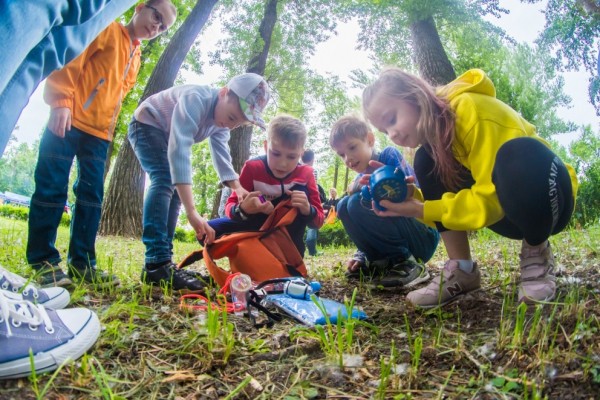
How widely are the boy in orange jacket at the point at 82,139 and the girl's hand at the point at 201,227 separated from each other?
473 millimetres

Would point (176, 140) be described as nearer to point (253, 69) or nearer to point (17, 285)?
point (17, 285)

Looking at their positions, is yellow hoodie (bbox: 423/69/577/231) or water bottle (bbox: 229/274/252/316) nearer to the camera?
yellow hoodie (bbox: 423/69/577/231)

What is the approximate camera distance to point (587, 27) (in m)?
8.18

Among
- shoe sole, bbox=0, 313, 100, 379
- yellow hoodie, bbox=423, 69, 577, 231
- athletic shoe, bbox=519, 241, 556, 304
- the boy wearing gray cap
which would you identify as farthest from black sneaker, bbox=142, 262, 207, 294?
athletic shoe, bbox=519, 241, 556, 304

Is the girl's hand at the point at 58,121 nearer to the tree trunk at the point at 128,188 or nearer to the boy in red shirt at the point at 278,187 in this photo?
the boy in red shirt at the point at 278,187

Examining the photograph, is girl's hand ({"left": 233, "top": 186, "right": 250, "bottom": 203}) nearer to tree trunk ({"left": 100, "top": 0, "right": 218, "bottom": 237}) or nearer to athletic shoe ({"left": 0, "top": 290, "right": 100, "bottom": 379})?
athletic shoe ({"left": 0, "top": 290, "right": 100, "bottom": 379})

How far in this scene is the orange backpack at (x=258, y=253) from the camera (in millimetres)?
2287

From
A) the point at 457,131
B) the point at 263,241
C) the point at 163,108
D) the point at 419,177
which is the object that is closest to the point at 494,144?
the point at 457,131

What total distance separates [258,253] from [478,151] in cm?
128

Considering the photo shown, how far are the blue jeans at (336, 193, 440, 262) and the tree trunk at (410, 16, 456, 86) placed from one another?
4.90 m

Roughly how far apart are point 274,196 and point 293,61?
1184cm

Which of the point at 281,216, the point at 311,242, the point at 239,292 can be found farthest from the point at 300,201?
the point at 311,242

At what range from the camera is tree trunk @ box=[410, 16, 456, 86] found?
7.00m

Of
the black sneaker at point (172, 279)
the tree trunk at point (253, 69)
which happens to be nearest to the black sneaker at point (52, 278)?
the black sneaker at point (172, 279)
